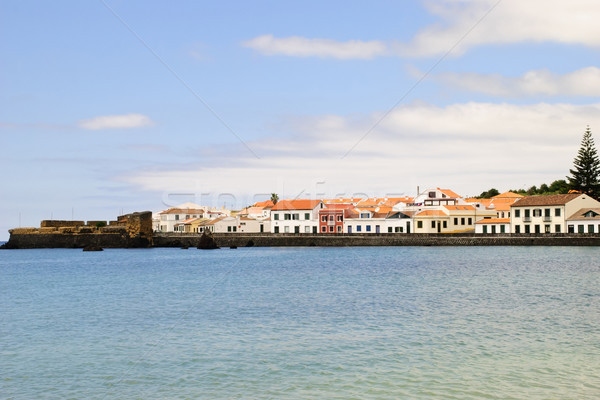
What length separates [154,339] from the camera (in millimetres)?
18438

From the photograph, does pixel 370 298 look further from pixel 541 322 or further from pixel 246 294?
pixel 541 322

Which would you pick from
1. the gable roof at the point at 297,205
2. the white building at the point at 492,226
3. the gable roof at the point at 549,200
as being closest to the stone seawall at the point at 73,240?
the gable roof at the point at 297,205

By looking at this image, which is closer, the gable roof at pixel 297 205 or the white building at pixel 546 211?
the white building at pixel 546 211

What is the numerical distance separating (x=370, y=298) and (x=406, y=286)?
5.81 metres

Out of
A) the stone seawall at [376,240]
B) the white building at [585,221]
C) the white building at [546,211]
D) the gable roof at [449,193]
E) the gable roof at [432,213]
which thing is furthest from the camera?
the gable roof at [449,193]

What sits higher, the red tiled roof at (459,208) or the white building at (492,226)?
the red tiled roof at (459,208)

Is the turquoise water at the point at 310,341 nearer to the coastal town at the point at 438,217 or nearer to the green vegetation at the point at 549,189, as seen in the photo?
the coastal town at the point at 438,217

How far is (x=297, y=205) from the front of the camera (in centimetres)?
9831

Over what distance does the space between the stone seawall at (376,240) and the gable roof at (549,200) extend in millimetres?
5807

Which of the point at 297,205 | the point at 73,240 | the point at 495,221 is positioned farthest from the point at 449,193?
the point at 73,240

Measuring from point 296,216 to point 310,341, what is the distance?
80.2 m

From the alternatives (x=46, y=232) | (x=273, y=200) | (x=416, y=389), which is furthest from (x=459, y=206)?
(x=416, y=389)

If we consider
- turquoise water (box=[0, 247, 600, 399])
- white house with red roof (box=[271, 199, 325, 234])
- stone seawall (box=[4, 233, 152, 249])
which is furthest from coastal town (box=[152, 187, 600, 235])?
turquoise water (box=[0, 247, 600, 399])

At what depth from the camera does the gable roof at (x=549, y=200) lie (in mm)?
77812
